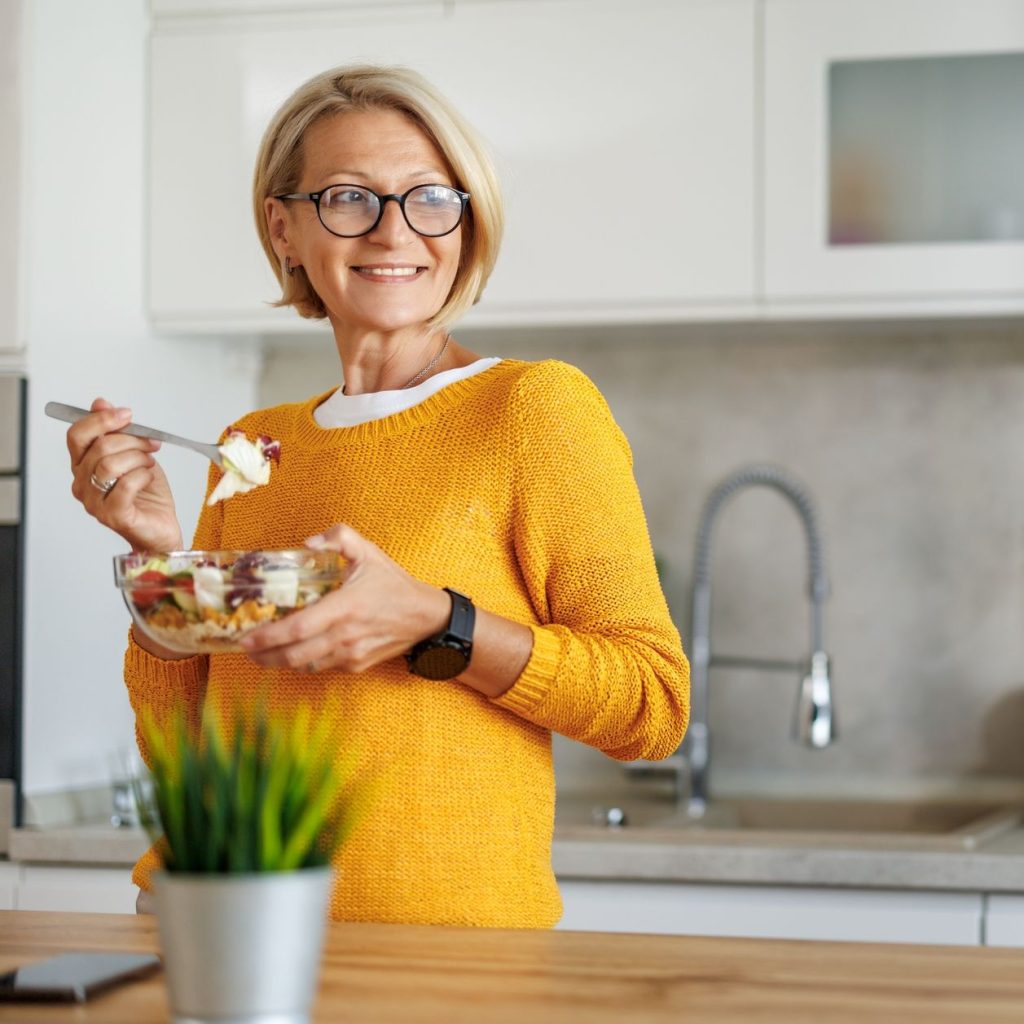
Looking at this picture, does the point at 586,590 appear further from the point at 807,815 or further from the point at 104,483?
the point at 807,815

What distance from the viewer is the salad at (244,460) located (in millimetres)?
1152

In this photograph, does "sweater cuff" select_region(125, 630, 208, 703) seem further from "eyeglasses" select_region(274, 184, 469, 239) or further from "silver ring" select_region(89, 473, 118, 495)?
"eyeglasses" select_region(274, 184, 469, 239)

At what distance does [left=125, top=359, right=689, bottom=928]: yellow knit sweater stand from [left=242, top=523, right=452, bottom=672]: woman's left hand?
0.10 metres

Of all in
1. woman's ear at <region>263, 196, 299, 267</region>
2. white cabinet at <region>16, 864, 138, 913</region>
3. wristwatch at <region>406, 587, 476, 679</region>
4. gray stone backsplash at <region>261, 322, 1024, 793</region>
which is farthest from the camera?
gray stone backsplash at <region>261, 322, 1024, 793</region>

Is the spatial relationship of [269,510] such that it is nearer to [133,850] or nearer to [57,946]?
[57,946]

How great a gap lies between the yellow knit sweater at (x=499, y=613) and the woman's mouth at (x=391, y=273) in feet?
0.35

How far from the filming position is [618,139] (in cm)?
215

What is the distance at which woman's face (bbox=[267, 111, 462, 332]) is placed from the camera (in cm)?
128

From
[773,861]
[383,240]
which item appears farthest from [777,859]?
[383,240]

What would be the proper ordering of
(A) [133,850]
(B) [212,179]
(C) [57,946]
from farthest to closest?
(B) [212,179], (A) [133,850], (C) [57,946]

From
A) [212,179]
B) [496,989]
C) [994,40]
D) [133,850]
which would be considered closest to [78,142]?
[212,179]

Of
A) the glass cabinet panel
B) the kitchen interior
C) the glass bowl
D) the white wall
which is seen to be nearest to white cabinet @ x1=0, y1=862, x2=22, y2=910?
the kitchen interior

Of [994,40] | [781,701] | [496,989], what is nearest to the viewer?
[496,989]

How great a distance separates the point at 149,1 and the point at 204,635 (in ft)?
5.14
